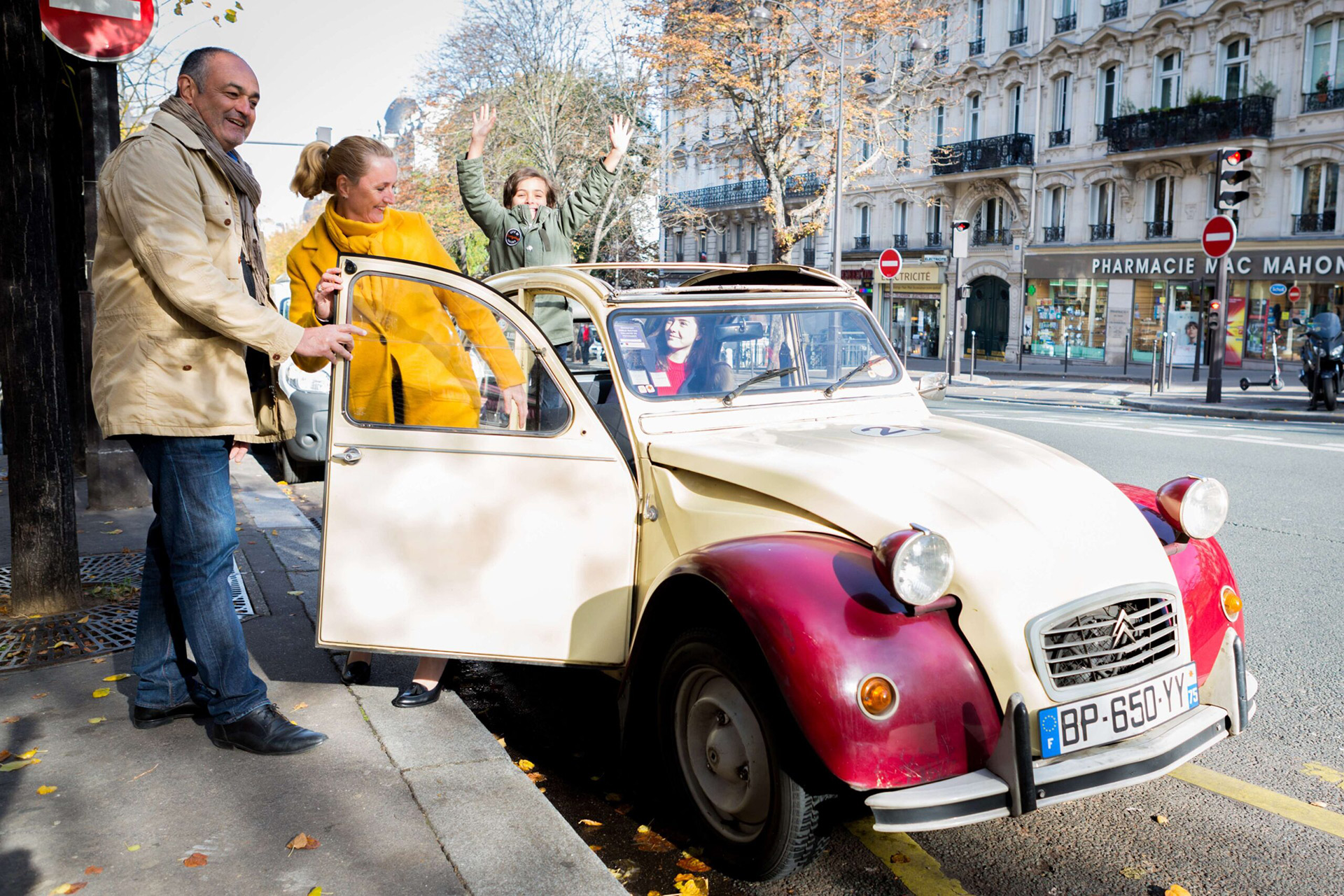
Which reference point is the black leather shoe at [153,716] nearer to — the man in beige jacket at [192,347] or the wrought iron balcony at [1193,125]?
the man in beige jacket at [192,347]

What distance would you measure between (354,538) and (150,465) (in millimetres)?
667

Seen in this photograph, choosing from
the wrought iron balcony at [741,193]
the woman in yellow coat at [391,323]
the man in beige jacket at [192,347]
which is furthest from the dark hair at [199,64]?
the wrought iron balcony at [741,193]

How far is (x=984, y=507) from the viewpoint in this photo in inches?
119

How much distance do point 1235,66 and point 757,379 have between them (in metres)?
32.8

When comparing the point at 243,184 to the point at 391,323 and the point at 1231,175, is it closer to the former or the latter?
the point at 391,323

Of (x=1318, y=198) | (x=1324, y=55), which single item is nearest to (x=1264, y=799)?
(x=1318, y=198)

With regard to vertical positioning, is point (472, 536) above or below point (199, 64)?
below

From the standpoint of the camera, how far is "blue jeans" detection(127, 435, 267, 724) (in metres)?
3.36

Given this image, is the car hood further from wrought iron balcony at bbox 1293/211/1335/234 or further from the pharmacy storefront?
wrought iron balcony at bbox 1293/211/1335/234

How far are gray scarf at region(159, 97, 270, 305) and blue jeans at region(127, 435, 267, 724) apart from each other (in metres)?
0.66

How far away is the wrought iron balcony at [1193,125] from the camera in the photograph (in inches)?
1164

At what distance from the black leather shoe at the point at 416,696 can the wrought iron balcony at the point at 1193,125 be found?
1268 inches

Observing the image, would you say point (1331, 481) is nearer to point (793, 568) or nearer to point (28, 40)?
point (793, 568)

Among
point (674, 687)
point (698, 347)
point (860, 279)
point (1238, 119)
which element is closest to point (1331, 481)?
point (698, 347)
